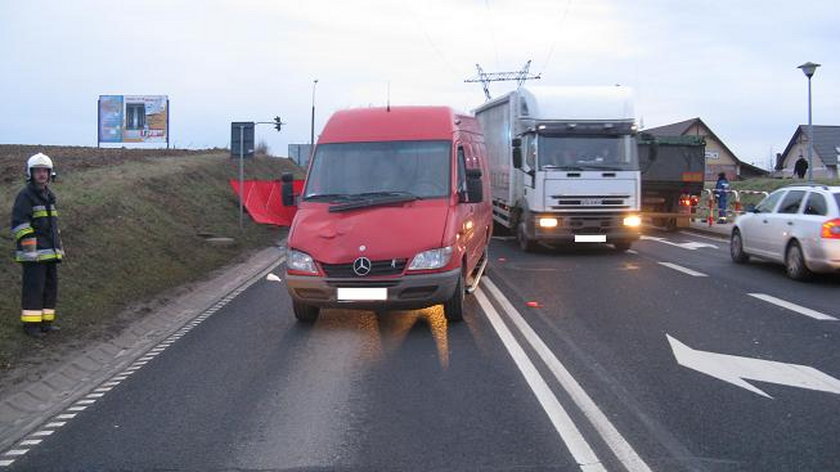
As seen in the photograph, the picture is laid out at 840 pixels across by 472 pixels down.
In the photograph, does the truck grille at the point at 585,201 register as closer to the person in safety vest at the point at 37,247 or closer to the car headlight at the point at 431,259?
the car headlight at the point at 431,259

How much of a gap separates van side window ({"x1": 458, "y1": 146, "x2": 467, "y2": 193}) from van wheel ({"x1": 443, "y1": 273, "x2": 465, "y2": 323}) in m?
1.26

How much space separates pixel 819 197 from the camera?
12.4m

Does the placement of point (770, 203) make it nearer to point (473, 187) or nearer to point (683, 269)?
point (683, 269)

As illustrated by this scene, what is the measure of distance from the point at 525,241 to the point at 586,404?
11.4 meters

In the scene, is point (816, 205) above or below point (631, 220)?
above

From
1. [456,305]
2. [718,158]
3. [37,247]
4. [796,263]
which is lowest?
[456,305]

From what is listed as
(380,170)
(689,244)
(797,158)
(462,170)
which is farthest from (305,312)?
(797,158)

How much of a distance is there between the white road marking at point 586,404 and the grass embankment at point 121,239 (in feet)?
15.4

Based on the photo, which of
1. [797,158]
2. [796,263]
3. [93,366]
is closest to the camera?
[93,366]

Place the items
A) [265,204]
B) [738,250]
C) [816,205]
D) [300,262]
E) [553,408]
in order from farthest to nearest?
[265,204]
[738,250]
[816,205]
[300,262]
[553,408]

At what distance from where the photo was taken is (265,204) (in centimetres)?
2497

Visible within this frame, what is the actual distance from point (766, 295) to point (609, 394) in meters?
6.04

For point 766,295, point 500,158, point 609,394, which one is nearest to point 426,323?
point 609,394

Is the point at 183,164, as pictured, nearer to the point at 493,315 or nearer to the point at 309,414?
the point at 493,315
